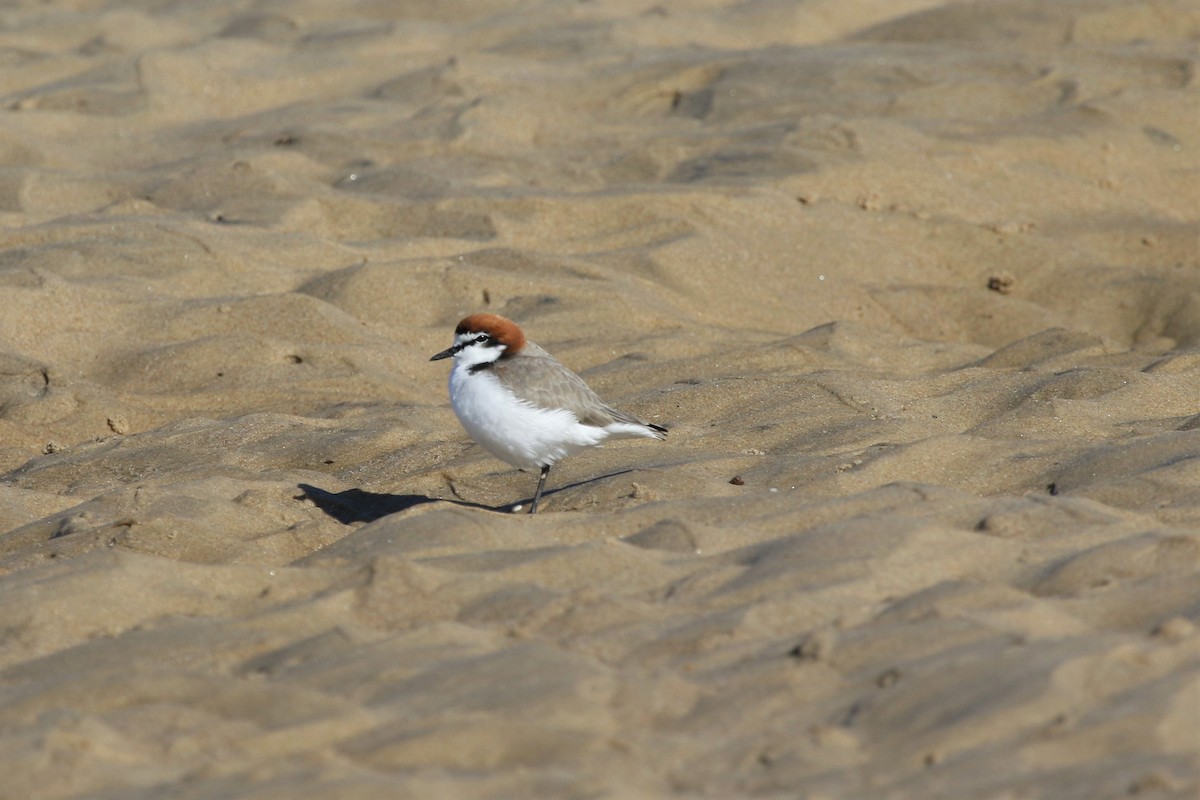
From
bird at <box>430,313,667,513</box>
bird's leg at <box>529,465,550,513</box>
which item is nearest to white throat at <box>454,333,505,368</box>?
bird at <box>430,313,667,513</box>

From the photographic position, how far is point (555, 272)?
356 inches

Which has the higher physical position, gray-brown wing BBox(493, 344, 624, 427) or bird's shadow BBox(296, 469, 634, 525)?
gray-brown wing BBox(493, 344, 624, 427)

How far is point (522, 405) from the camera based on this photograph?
248 inches

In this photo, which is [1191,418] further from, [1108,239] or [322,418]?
[322,418]

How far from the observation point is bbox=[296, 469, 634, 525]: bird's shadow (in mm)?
6125

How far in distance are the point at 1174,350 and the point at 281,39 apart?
848 centimetres

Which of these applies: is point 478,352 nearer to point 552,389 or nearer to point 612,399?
point 552,389

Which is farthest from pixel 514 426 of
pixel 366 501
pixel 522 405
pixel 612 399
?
pixel 612 399

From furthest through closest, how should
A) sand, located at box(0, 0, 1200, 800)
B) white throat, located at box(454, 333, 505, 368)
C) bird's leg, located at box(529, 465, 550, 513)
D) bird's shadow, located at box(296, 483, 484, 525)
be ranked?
white throat, located at box(454, 333, 505, 368), bird's leg, located at box(529, 465, 550, 513), bird's shadow, located at box(296, 483, 484, 525), sand, located at box(0, 0, 1200, 800)

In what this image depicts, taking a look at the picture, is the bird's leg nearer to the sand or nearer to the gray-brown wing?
the sand

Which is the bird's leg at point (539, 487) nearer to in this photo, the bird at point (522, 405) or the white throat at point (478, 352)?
the bird at point (522, 405)

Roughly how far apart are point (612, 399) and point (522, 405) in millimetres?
1381

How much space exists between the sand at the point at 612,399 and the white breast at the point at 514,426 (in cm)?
21

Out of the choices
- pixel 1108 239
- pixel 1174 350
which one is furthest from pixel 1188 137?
pixel 1174 350
